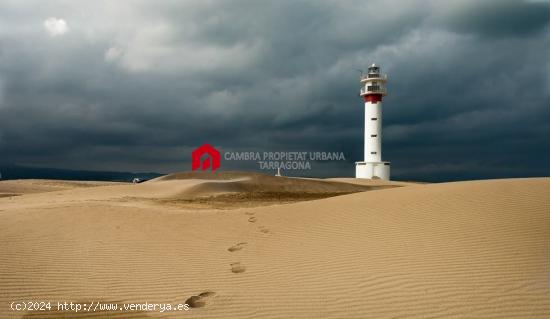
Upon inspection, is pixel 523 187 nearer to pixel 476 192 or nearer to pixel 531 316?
pixel 476 192

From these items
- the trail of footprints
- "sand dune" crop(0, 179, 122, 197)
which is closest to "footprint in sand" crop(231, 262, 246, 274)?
the trail of footprints

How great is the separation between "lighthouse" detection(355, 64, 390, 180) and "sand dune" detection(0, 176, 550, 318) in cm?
3163

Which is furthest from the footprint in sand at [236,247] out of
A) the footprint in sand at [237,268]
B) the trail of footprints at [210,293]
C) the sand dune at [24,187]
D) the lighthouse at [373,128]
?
the lighthouse at [373,128]

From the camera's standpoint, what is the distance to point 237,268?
6.45 metres

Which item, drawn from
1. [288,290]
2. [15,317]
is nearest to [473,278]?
[288,290]

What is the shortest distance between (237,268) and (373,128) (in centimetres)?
3825

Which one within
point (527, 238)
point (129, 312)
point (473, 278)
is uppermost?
point (527, 238)

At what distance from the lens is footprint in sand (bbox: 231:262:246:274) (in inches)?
248

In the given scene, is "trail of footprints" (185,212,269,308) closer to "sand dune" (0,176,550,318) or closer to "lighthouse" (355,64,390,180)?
"sand dune" (0,176,550,318)

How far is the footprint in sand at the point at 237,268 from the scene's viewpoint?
6.30m

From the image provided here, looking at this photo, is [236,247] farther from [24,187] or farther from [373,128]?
[373,128]

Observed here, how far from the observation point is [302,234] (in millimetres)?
8555

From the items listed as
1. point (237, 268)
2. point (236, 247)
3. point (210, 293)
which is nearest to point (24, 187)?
point (236, 247)

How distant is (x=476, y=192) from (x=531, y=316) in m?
6.00
